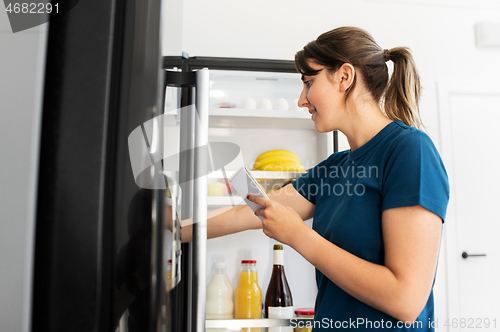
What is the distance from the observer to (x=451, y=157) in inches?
79.9

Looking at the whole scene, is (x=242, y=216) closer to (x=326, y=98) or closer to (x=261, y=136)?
(x=326, y=98)

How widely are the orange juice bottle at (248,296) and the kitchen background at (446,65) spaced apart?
0.16 metres

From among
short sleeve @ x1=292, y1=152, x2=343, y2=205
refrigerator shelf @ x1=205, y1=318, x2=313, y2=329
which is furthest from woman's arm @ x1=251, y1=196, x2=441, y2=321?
refrigerator shelf @ x1=205, y1=318, x2=313, y2=329

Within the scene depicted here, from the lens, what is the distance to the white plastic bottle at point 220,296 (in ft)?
5.00

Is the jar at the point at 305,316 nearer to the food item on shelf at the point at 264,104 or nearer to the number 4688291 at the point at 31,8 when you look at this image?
the food item on shelf at the point at 264,104

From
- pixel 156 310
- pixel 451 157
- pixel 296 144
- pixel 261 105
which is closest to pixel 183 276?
pixel 156 310

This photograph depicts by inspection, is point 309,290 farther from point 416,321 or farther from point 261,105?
point 416,321

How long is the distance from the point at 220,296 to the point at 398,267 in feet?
3.30

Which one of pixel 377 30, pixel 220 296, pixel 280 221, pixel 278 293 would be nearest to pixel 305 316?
pixel 278 293

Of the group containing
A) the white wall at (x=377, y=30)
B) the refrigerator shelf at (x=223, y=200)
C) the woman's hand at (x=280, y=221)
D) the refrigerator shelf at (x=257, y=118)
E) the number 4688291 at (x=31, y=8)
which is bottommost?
the woman's hand at (x=280, y=221)

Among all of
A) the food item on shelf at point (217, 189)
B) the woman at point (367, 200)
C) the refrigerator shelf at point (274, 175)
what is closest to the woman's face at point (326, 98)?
the woman at point (367, 200)

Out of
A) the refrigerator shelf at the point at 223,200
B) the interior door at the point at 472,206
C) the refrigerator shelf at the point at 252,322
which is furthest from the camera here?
the interior door at the point at 472,206

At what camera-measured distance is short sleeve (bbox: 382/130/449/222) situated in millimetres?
706

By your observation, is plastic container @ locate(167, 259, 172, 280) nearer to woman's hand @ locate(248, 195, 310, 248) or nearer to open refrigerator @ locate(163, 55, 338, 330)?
woman's hand @ locate(248, 195, 310, 248)
